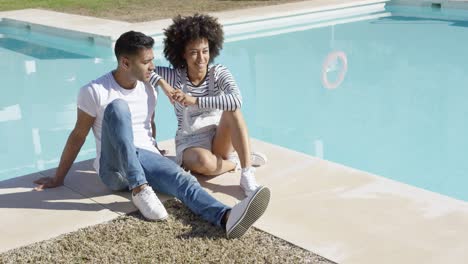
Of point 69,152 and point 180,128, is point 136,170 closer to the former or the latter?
point 69,152

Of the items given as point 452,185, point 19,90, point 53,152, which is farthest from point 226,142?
point 19,90

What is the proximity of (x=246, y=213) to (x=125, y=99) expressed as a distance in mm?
1198

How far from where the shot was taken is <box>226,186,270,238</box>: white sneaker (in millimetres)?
3984

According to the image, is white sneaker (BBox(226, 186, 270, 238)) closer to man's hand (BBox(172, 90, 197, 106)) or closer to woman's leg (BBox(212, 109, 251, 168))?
woman's leg (BBox(212, 109, 251, 168))

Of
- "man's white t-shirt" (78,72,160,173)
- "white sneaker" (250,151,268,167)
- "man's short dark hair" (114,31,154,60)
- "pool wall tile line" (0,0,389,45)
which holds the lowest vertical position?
"white sneaker" (250,151,268,167)

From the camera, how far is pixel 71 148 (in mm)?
4641

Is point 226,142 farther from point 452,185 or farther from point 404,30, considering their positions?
point 404,30

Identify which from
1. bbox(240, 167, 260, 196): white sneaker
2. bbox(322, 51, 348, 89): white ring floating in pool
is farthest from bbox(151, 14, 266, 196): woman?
bbox(322, 51, 348, 89): white ring floating in pool

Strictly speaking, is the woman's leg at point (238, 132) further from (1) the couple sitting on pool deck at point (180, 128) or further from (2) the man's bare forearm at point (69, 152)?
(2) the man's bare forearm at point (69, 152)

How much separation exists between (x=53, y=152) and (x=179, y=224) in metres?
3.32

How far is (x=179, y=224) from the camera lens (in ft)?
13.9

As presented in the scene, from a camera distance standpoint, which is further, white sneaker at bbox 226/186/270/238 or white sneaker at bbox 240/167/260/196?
white sneaker at bbox 240/167/260/196

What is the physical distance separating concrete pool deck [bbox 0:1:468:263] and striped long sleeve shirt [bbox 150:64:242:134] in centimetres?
56

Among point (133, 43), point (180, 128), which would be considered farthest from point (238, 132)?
point (133, 43)
